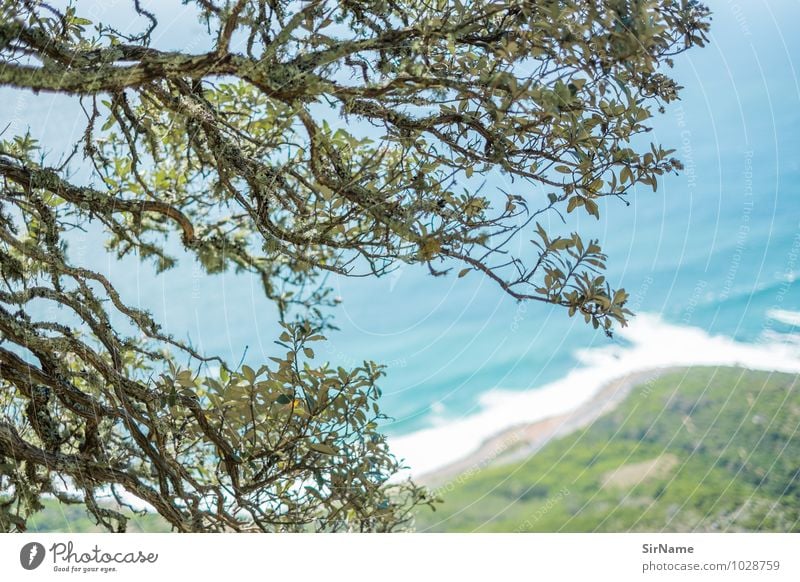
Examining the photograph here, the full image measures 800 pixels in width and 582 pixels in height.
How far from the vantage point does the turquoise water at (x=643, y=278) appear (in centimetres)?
193

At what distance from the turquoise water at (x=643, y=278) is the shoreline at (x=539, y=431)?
0.11 metres

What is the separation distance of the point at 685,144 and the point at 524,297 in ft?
4.39

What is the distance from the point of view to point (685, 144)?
238 centimetres

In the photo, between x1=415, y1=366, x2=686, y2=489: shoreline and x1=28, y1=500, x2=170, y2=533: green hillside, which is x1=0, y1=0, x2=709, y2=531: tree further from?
x1=415, y1=366, x2=686, y2=489: shoreline

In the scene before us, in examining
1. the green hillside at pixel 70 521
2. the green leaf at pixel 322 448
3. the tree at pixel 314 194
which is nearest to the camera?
the tree at pixel 314 194

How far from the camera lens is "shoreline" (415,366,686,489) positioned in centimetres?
193

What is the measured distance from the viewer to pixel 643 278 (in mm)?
2365

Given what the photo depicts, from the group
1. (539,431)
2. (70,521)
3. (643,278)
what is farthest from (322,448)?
(643,278)

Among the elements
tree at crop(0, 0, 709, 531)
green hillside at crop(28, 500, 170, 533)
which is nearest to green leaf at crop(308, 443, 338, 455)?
tree at crop(0, 0, 709, 531)

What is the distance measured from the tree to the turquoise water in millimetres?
195

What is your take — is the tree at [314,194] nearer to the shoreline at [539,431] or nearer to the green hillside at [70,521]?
the green hillside at [70,521]

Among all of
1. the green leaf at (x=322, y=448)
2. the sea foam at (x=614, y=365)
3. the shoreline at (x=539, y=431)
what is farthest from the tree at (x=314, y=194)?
the sea foam at (x=614, y=365)

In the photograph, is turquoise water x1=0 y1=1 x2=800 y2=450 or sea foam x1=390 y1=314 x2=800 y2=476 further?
sea foam x1=390 y1=314 x2=800 y2=476
